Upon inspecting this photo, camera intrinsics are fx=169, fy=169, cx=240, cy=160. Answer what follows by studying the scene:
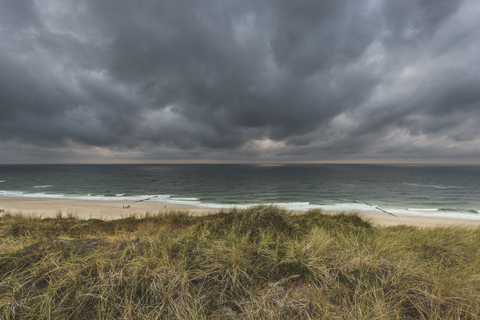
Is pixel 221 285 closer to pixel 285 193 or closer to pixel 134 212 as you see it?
pixel 134 212

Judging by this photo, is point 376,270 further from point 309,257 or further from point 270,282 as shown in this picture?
point 270,282

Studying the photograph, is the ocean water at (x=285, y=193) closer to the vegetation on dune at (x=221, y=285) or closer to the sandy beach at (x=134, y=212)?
the sandy beach at (x=134, y=212)

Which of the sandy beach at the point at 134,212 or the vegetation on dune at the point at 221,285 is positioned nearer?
the vegetation on dune at the point at 221,285

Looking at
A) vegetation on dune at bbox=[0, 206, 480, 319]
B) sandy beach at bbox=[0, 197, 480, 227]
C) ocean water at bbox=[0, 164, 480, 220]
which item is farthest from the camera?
ocean water at bbox=[0, 164, 480, 220]

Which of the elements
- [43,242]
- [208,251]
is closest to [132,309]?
[208,251]

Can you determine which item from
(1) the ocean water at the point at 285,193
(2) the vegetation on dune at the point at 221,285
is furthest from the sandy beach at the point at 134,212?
(2) the vegetation on dune at the point at 221,285

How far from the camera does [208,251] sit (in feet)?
12.2

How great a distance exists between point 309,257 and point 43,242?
5958 mm

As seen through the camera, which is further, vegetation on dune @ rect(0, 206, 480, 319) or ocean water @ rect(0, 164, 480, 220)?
ocean water @ rect(0, 164, 480, 220)

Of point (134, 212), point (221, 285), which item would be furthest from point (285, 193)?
point (221, 285)

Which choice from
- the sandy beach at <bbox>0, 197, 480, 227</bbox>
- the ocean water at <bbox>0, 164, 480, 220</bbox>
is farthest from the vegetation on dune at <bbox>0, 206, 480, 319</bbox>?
the sandy beach at <bbox>0, 197, 480, 227</bbox>

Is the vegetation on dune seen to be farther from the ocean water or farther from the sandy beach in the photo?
the sandy beach

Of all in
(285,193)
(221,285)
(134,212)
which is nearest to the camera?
(221,285)

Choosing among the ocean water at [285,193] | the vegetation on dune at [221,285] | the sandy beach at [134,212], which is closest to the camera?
the vegetation on dune at [221,285]
